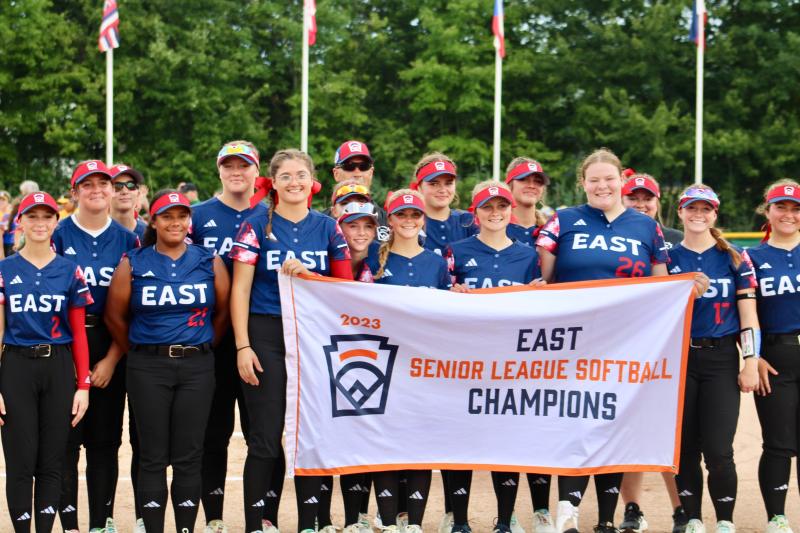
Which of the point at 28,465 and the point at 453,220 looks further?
the point at 453,220

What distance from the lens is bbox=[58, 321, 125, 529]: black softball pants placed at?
263 inches

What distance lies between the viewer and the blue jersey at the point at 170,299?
20.5 feet

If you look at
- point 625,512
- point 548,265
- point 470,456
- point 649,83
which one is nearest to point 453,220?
point 548,265

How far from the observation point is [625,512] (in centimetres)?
738

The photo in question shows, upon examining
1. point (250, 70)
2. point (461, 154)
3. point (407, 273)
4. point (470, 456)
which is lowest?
point (470, 456)

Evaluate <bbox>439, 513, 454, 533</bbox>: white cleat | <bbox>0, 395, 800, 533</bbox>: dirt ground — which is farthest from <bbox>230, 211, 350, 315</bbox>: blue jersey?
<bbox>439, 513, 454, 533</bbox>: white cleat

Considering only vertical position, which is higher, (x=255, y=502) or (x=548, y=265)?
(x=548, y=265)

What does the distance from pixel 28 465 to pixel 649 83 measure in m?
34.8

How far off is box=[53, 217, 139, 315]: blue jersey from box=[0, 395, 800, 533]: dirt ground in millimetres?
1777

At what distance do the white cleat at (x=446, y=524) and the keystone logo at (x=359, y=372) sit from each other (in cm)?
100

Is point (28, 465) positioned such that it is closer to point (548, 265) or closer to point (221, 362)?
point (221, 362)

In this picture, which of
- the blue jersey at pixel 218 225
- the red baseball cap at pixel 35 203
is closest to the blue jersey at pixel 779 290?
the blue jersey at pixel 218 225

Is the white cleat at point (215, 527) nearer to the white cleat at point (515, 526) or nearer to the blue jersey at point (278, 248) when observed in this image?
the blue jersey at point (278, 248)

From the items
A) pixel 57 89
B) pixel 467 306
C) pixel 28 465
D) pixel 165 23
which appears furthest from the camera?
pixel 165 23
